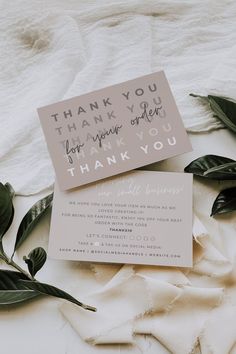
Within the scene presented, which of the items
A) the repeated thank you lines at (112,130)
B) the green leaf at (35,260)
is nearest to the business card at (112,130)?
the repeated thank you lines at (112,130)

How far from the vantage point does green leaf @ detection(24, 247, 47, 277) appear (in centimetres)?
66

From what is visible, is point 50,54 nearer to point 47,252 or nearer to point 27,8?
point 27,8

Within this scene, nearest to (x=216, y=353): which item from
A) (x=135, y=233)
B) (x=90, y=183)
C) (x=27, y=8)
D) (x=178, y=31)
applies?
(x=135, y=233)

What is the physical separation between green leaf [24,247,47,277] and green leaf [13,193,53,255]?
0.14 ft

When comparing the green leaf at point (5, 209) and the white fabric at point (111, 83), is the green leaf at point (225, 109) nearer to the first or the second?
the white fabric at point (111, 83)

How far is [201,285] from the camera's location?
2.22 ft

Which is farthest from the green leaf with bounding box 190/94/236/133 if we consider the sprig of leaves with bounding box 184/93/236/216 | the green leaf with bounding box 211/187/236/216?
the green leaf with bounding box 211/187/236/216

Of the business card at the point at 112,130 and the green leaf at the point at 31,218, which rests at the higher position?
the business card at the point at 112,130

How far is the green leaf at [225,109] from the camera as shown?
0.77m

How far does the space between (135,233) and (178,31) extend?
1.41ft

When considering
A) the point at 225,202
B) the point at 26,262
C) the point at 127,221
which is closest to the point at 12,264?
the point at 26,262

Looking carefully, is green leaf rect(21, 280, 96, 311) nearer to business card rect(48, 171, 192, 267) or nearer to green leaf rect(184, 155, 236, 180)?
business card rect(48, 171, 192, 267)

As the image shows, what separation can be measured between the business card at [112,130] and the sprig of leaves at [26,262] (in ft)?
0.23

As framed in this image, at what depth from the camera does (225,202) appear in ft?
2.37
